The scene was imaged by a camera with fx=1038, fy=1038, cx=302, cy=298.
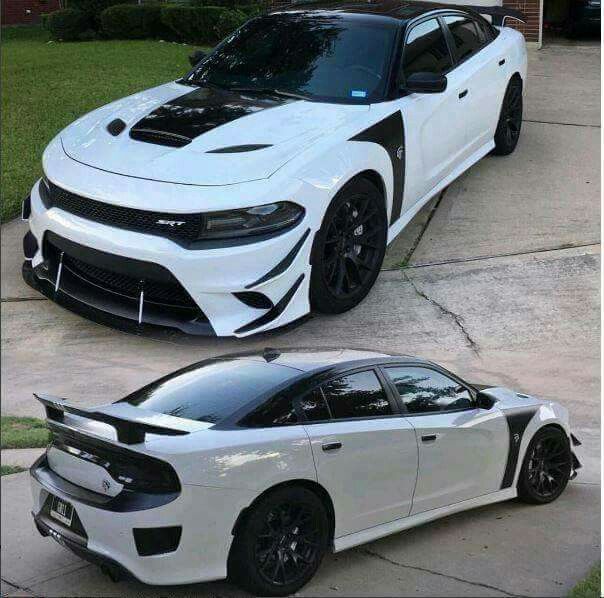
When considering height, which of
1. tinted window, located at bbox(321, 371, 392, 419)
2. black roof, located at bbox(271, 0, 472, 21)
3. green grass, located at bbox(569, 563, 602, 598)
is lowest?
green grass, located at bbox(569, 563, 602, 598)

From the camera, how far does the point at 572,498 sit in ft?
22.7

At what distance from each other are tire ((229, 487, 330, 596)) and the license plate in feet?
2.58

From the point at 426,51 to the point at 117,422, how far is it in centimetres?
463

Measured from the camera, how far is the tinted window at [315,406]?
5.18 metres

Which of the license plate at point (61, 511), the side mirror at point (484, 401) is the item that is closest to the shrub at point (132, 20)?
the side mirror at point (484, 401)

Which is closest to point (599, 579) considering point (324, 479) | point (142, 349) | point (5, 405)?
point (324, 479)

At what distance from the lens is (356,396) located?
5469 millimetres

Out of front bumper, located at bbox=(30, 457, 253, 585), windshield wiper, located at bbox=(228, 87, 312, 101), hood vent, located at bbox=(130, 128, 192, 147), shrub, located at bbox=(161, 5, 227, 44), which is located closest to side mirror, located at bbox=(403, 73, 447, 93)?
windshield wiper, located at bbox=(228, 87, 312, 101)

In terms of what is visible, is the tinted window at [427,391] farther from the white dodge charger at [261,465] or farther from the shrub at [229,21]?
the shrub at [229,21]

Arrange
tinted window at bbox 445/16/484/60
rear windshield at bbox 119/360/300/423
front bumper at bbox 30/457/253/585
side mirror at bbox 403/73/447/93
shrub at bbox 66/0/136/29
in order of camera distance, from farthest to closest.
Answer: shrub at bbox 66/0/136/29 → tinted window at bbox 445/16/484/60 → side mirror at bbox 403/73/447/93 → rear windshield at bbox 119/360/300/423 → front bumper at bbox 30/457/253/585

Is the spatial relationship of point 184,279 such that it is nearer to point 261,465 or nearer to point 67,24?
point 261,465

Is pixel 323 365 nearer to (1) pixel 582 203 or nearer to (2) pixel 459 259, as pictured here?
(2) pixel 459 259

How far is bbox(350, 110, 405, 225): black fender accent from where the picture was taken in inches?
275

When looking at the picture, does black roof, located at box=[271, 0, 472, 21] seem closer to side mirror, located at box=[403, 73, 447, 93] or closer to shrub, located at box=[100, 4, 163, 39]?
side mirror, located at box=[403, 73, 447, 93]
